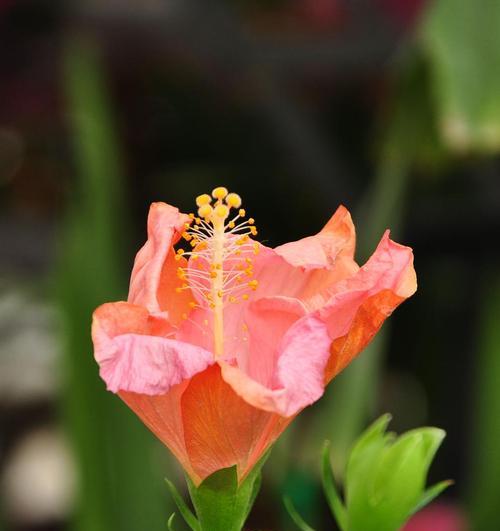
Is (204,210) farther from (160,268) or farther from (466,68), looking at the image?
(466,68)

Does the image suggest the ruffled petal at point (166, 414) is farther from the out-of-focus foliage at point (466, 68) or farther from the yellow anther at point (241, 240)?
the out-of-focus foliage at point (466, 68)

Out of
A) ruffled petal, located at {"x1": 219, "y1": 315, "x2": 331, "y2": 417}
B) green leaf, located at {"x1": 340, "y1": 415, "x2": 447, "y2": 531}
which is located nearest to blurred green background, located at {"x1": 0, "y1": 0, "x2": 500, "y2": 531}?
green leaf, located at {"x1": 340, "y1": 415, "x2": 447, "y2": 531}

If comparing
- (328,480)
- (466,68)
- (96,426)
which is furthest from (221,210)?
(466,68)

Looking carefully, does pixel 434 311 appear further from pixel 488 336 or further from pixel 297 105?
pixel 488 336

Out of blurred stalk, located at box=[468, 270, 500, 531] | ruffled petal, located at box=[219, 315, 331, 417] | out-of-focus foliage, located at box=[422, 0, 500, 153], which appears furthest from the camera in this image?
out-of-focus foliage, located at box=[422, 0, 500, 153]

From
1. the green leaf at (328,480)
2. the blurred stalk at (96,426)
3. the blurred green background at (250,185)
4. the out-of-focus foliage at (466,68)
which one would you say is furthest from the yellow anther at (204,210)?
the out-of-focus foliage at (466,68)

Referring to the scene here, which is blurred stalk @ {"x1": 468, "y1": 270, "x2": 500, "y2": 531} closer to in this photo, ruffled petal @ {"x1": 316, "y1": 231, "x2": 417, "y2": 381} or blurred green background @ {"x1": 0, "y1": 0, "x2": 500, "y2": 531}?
blurred green background @ {"x1": 0, "y1": 0, "x2": 500, "y2": 531}
